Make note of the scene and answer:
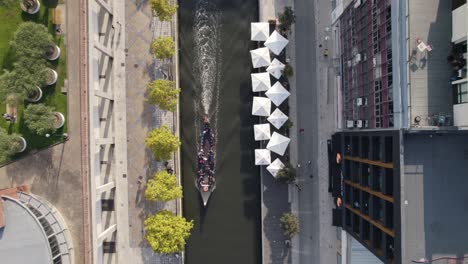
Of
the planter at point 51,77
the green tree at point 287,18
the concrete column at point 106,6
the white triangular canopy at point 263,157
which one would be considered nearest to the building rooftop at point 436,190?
the white triangular canopy at point 263,157

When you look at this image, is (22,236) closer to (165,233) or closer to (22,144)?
(22,144)

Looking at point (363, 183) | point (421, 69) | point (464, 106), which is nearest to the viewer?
point (464, 106)

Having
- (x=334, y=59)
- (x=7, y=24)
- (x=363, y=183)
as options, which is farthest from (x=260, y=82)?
(x=7, y=24)

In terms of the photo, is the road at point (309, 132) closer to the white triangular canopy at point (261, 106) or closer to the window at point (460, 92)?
the white triangular canopy at point (261, 106)

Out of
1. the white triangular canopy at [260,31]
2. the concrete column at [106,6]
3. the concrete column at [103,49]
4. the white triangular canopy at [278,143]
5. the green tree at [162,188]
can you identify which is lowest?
the green tree at [162,188]

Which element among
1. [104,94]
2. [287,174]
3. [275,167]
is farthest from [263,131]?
[104,94]

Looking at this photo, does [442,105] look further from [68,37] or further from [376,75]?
[68,37]
